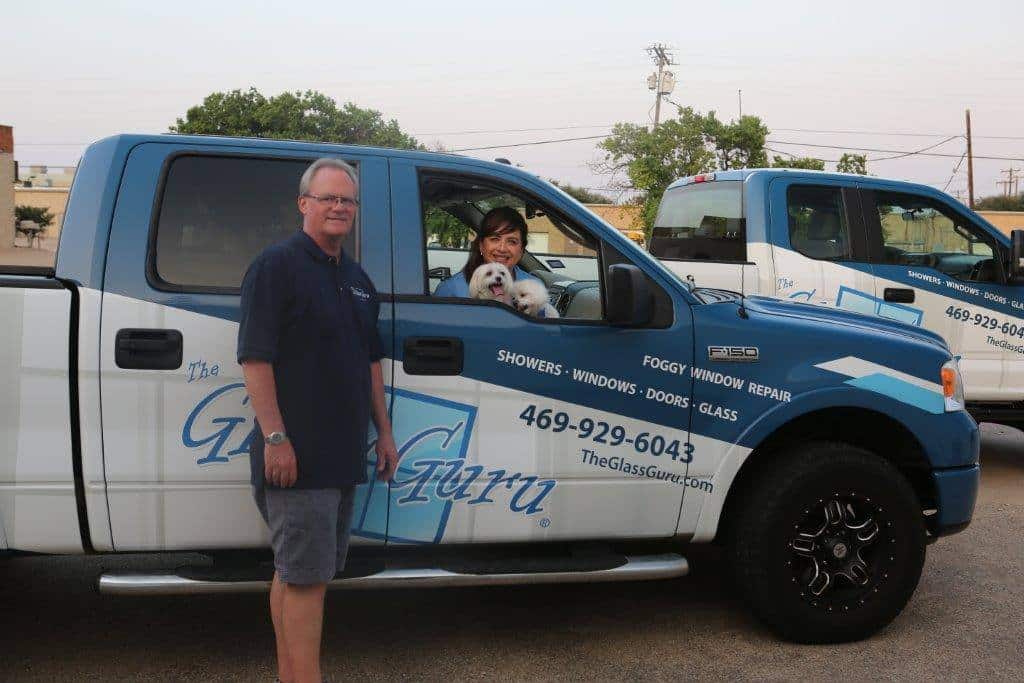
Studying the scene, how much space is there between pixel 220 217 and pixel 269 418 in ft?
3.21

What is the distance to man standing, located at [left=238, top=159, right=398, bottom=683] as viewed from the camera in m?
2.82

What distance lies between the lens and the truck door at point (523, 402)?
354 cm

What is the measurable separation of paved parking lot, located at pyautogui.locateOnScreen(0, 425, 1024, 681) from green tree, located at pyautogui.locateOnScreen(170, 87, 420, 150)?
43.1m

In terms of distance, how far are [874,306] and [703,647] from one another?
3503 millimetres

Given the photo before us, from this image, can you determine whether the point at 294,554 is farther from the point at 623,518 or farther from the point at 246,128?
the point at 246,128

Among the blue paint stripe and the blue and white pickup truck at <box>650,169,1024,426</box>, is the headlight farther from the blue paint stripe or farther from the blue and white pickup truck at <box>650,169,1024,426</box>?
the blue and white pickup truck at <box>650,169,1024,426</box>

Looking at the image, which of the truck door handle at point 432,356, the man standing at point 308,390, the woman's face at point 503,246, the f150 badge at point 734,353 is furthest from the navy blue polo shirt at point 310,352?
the f150 badge at point 734,353

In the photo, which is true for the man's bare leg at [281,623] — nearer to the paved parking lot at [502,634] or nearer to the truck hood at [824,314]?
the paved parking lot at [502,634]

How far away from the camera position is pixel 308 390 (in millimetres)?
2873

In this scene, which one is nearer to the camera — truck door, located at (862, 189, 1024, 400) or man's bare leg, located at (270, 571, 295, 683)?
man's bare leg, located at (270, 571, 295, 683)

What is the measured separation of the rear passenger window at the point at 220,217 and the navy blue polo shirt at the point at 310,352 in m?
0.61

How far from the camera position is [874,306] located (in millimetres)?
6766

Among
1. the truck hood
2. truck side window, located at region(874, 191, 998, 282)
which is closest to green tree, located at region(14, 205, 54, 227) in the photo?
truck side window, located at region(874, 191, 998, 282)

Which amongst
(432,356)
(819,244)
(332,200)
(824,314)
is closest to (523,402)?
(432,356)
